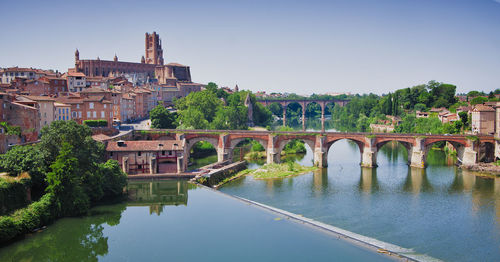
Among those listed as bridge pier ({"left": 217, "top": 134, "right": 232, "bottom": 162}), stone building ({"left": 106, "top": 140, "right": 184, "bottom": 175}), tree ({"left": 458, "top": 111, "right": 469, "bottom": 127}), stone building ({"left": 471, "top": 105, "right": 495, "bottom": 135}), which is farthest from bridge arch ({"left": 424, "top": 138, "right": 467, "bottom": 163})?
stone building ({"left": 106, "top": 140, "right": 184, "bottom": 175})

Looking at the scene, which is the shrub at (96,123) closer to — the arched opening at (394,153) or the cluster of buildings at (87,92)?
the cluster of buildings at (87,92)

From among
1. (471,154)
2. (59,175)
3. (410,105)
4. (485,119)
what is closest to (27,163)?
(59,175)

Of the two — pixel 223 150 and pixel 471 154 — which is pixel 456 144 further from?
pixel 223 150

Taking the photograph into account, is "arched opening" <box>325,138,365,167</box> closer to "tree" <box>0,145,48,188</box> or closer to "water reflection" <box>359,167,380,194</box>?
"water reflection" <box>359,167,380,194</box>

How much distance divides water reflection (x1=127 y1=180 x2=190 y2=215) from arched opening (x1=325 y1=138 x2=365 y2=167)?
1817cm

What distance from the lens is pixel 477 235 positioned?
26.0 m

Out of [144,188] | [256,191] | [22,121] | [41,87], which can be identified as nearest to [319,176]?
[256,191]

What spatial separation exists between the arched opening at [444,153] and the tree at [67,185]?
36.4 m

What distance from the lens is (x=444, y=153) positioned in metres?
56.1

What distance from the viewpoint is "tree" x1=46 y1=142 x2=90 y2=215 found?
89.8ft

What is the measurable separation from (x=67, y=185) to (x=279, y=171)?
2157 centimetres

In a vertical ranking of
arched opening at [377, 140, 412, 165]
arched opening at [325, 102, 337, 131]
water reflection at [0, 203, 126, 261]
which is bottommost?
water reflection at [0, 203, 126, 261]

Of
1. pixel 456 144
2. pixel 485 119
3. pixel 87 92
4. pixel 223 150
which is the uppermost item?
pixel 87 92

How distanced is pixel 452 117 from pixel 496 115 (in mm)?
13702
